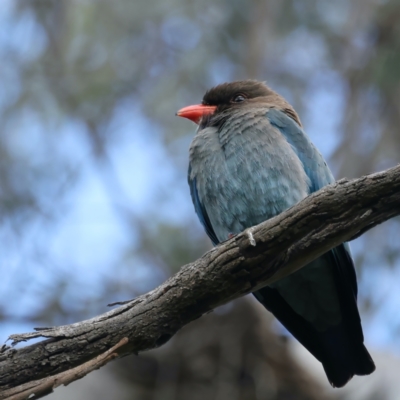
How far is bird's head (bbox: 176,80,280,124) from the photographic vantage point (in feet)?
17.5

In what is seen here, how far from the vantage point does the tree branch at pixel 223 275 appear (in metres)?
3.31

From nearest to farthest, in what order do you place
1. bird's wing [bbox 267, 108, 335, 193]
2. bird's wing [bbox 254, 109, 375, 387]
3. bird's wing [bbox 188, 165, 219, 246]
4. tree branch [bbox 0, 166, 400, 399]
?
tree branch [bbox 0, 166, 400, 399]
bird's wing [bbox 254, 109, 375, 387]
bird's wing [bbox 267, 108, 335, 193]
bird's wing [bbox 188, 165, 219, 246]

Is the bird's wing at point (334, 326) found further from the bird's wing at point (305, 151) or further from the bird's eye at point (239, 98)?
the bird's eye at point (239, 98)

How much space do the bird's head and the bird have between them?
487mm

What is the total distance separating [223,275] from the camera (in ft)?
11.4

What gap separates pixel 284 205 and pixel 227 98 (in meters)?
1.38

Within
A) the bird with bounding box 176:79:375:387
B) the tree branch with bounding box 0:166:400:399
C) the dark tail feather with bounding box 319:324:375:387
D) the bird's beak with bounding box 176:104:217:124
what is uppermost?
the bird's beak with bounding box 176:104:217:124

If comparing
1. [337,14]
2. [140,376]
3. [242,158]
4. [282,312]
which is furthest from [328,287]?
[337,14]

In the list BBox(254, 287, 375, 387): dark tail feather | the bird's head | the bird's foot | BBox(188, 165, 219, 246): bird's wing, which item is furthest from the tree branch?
the bird's head

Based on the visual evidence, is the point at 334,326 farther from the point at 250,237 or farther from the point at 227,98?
the point at 227,98

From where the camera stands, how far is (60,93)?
8.98m

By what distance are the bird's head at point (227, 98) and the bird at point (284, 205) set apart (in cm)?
49

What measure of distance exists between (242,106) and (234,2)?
4.48 metres

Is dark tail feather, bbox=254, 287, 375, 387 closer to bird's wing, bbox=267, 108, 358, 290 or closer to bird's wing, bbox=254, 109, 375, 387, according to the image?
bird's wing, bbox=254, 109, 375, 387
